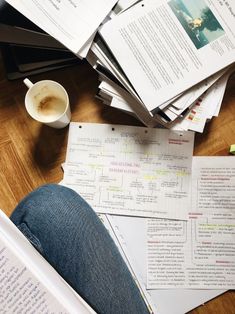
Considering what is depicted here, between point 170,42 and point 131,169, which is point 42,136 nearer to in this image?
point 131,169

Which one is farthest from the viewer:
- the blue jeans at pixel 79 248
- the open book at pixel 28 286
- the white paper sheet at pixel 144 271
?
the white paper sheet at pixel 144 271

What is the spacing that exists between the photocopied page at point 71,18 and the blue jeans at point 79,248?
0.29 metres

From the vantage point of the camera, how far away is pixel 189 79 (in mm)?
740

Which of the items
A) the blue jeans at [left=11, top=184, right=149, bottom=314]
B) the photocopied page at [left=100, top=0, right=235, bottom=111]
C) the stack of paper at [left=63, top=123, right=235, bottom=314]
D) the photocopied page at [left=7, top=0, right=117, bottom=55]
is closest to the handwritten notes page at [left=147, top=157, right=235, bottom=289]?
the stack of paper at [left=63, top=123, right=235, bottom=314]

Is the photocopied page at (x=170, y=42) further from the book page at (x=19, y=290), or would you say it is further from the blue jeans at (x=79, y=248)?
the book page at (x=19, y=290)

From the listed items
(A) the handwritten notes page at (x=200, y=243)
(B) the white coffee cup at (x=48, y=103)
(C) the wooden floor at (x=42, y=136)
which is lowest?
(A) the handwritten notes page at (x=200, y=243)

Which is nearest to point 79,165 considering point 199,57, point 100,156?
point 100,156

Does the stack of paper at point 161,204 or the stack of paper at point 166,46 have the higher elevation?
the stack of paper at point 166,46

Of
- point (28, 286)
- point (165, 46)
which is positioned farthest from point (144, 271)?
point (165, 46)

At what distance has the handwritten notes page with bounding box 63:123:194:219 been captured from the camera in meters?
0.82

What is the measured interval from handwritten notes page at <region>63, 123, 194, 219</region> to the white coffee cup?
5 cm

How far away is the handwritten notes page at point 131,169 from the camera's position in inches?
32.4

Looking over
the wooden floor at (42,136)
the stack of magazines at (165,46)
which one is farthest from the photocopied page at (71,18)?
the wooden floor at (42,136)

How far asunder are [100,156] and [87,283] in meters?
0.27
